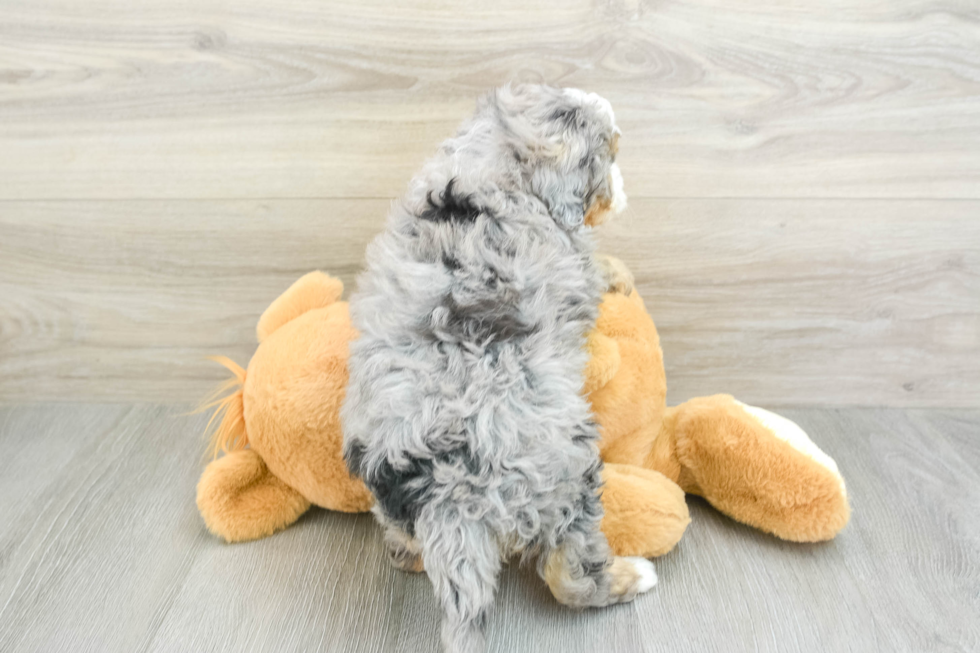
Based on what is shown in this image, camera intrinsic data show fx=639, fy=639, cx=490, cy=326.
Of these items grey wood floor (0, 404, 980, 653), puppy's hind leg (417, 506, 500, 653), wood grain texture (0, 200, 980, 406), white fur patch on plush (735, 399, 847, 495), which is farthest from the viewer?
wood grain texture (0, 200, 980, 406)

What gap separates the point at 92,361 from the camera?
126 cm

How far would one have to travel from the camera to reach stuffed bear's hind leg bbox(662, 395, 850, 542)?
886 millimetres

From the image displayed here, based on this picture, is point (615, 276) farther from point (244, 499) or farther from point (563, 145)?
point (244, 499)

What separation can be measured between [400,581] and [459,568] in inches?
10.1

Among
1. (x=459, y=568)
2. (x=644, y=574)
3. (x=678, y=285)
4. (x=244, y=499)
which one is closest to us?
(x=459, y=568)

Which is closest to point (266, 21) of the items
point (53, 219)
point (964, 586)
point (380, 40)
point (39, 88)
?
point (380, 40)

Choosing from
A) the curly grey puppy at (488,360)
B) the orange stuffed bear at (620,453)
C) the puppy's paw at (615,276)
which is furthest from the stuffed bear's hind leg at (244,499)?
the puppy's paw at (615,276)

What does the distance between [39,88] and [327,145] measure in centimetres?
50

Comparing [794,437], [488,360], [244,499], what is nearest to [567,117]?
[488,360]

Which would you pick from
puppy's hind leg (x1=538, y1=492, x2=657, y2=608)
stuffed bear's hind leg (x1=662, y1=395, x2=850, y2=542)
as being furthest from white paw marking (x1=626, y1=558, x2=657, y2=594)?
stuffed bear's hind leg (x1=662, y1=395, x2=850, y2=542)

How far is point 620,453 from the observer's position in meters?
0.91

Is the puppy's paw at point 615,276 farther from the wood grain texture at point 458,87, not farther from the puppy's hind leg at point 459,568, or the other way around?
the puppy's hind leg at point 459,568

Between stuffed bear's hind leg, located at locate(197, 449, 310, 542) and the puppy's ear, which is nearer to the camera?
the puppy's ear

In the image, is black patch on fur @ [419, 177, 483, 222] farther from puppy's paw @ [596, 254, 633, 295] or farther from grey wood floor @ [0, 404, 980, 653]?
grey wood floor @ [0, 404, 980, 653]
